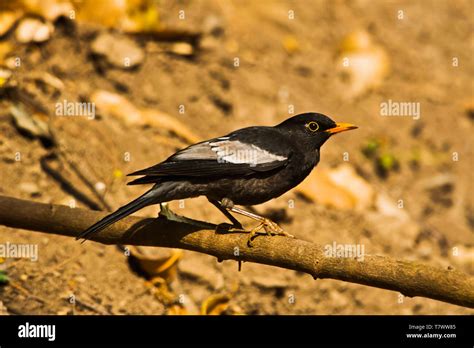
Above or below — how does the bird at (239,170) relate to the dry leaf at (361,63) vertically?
below

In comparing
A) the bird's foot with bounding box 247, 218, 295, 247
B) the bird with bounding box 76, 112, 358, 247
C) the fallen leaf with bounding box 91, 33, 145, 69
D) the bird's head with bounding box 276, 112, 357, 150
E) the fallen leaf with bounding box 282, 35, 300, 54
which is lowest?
the bird's foot with bounding box 247, 218, 295, 247

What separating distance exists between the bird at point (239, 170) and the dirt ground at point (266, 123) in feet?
4.78

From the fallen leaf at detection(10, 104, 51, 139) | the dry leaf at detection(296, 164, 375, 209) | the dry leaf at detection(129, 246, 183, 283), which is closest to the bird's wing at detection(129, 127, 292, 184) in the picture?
the dry leaf at detection(129, 246, 183, 283)

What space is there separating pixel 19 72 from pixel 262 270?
129 inches

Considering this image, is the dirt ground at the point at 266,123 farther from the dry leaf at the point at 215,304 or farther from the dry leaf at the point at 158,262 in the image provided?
the dry leaf at the point at 215,304

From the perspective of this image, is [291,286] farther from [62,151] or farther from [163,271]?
[62,151]

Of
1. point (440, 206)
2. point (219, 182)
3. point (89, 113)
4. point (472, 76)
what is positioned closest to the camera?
point (219, 182)

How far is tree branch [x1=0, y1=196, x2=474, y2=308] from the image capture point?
4715mm

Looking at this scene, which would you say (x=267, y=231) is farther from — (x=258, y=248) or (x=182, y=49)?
(x=182, y=49)

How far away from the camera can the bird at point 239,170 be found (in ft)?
18.6

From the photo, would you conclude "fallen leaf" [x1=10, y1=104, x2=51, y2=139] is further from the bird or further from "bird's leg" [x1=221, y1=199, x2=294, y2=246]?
"bird's leg" [x1=221, y1=199, x2=294, y2=246]

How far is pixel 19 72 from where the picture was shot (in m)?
8.25

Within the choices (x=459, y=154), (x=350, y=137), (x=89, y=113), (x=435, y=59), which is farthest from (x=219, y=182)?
(x=435, y=59)

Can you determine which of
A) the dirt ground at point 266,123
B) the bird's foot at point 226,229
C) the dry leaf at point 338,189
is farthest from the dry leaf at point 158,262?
the dry leaf at point 338,189
